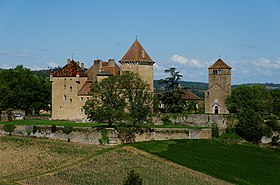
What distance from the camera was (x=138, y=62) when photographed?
190 ft

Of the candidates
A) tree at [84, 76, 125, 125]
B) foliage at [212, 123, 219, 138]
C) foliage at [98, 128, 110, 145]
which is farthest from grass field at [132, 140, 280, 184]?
tree at [84, 76, 125, 125]

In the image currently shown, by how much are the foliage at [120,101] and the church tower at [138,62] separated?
612cm

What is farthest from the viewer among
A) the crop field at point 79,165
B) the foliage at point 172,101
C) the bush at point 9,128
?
the foliage at point 172,101

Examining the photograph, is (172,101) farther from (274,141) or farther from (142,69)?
(274,141)

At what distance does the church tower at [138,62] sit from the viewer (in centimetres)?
5784

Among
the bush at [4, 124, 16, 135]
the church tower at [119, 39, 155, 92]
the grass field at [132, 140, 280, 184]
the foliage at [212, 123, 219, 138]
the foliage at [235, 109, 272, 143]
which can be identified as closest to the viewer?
the grass field at [132, 140, 280, 184]

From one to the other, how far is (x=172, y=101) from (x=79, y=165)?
25.4 m

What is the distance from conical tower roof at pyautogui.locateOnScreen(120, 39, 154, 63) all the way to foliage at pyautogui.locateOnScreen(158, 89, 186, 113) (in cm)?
613

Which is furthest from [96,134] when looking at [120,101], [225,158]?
[225,158]

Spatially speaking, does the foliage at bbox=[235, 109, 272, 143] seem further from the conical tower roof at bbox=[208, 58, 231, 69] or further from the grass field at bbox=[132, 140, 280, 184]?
the conical tower roof at bbox=[208, 58, 231, 69]

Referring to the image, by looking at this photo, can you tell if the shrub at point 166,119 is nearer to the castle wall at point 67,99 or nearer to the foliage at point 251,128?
the foliage at point 251,128

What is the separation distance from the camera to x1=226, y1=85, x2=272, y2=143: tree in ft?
179

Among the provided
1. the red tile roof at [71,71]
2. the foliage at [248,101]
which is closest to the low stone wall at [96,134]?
the foliage at [248,101]

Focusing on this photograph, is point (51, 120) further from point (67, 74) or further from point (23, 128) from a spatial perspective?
point (23, 128)
